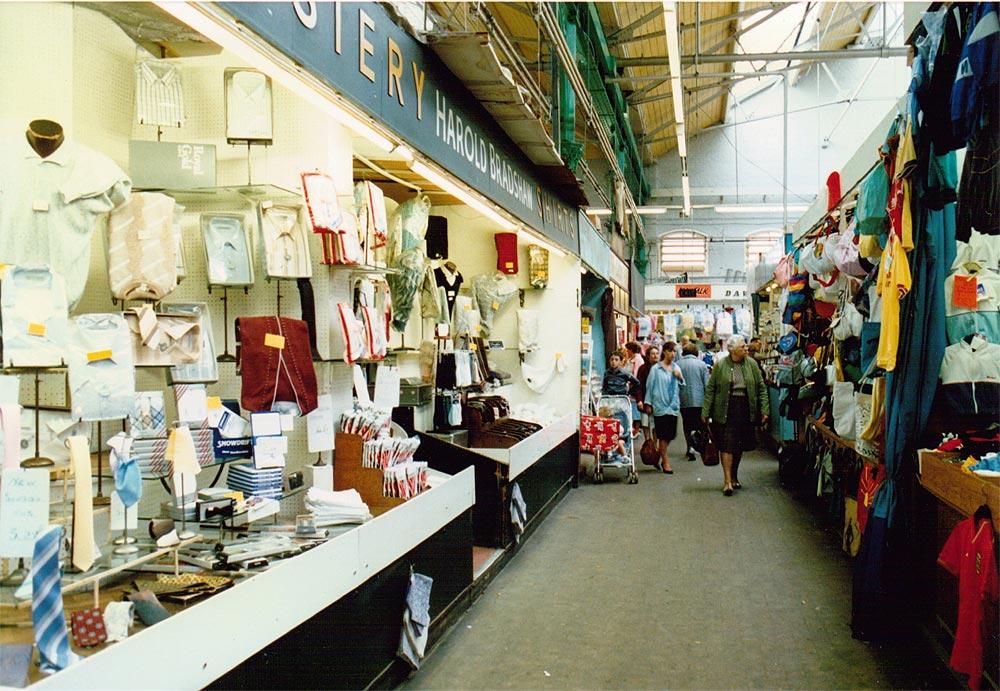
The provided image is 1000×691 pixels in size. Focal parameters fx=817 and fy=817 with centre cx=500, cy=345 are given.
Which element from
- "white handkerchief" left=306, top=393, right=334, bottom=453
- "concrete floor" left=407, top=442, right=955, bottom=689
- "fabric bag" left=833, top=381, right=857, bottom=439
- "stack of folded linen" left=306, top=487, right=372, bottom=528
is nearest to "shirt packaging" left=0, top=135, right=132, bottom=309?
"white handkerchief" left=306, top=393, right=334, bottom=453

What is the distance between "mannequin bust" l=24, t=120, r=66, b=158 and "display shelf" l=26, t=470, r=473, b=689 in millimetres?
1780

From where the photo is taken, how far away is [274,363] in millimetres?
3695

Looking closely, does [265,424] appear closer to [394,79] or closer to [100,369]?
[100,369]

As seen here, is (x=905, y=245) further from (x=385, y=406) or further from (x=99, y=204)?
(x=99, y=204)

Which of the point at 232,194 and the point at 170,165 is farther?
the point at 232,194

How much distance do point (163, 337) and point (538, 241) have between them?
215 inches

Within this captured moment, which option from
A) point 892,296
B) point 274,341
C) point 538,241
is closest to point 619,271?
point 538,241

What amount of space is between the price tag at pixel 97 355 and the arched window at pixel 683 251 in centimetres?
2305

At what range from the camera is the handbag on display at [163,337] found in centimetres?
330

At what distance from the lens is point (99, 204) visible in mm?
3203

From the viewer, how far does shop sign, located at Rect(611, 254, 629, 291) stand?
14.2m

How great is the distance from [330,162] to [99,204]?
1.14m

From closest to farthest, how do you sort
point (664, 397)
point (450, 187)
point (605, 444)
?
1. point (450, 187)
2. point (605, 444)
3. point (664, 397)

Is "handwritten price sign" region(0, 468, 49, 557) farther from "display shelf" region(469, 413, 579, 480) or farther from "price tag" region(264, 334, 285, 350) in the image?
"display shelf" region(469, 413, 579, 480)
